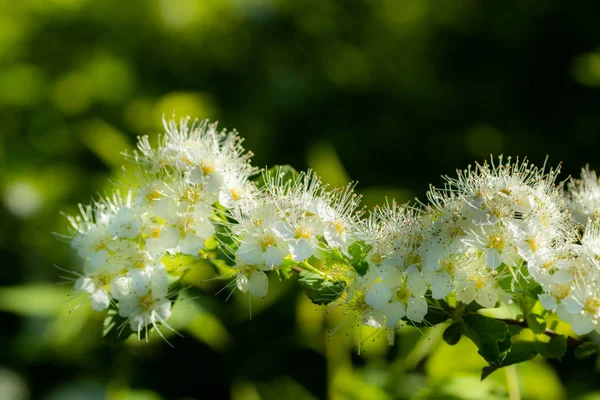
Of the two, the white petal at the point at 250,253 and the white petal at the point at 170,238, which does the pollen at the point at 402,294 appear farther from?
the white petal at the point at 170,238

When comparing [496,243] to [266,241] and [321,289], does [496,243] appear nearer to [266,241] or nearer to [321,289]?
[321,289]

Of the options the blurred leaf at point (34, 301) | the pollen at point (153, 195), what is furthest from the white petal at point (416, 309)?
the blurred leaf at point (34, 301)

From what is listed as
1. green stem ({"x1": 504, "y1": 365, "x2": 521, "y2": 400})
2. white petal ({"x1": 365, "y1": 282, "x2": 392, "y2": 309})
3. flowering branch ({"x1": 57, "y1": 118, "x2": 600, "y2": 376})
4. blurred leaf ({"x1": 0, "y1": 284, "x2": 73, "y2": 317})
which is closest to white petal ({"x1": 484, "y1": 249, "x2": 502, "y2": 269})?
flowering branch ({"x1": 57, "y1": 118, "x2": 600, "y2": 376})

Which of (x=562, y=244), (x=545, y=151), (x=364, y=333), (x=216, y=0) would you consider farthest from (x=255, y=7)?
(x=562, y=244)

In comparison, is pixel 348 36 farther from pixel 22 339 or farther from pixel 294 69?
pixel 22 339

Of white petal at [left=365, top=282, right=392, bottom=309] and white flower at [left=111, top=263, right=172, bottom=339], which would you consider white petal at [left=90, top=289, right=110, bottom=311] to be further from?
white petal at [left=365, top=282, right=392, bottom=309]

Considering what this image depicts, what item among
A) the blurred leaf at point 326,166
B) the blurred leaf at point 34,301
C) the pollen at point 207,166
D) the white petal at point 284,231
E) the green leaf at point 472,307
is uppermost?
the blurred leaf at point 326,166
